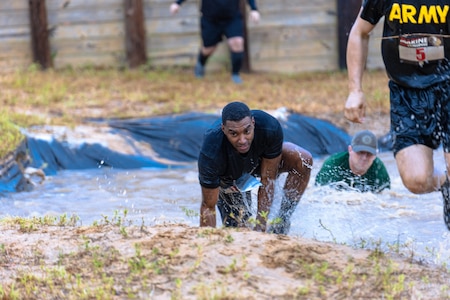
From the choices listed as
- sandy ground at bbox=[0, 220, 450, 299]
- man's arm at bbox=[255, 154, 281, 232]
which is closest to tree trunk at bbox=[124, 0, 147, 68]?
man's arm at bbox=[255, 154, 281, 232]

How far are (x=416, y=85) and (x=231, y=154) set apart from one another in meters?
1.24

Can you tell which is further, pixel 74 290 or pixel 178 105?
pixel 178 105

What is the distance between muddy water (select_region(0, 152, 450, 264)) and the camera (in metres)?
5.89

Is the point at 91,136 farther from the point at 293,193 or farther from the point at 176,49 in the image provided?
the point at 176,49

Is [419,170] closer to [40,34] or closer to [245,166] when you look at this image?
[245,166]

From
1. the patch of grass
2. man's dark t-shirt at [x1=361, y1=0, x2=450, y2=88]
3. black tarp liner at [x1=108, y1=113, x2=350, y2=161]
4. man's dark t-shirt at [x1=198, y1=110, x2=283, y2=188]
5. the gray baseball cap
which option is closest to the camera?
man's dark t-shirt at [x1=361, y1=0, x2=450, y2=88]

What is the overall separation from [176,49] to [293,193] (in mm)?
7728

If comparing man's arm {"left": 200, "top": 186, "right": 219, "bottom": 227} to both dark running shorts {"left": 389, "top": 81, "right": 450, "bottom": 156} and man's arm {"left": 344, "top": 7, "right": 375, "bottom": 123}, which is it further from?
dark running shorts {"left": 389, "top": 81, "right": 450, "bottom": 156}

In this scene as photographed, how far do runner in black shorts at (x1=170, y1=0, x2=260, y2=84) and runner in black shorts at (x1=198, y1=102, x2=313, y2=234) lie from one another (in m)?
5.99

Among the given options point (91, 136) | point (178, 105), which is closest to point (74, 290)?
point (91, 136)

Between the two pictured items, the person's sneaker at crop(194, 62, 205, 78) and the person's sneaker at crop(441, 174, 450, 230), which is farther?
the person's sneaker at crop(194, 62, 205, 78)

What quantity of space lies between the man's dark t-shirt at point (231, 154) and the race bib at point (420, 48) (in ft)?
3.30

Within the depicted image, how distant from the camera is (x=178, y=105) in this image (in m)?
10.3

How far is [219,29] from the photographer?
11898mm
